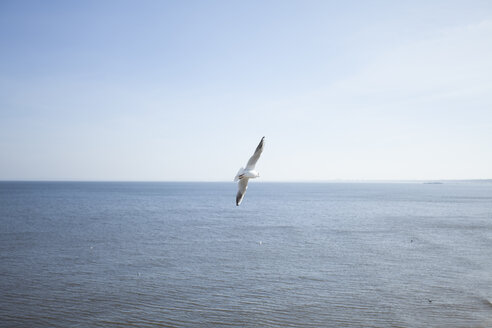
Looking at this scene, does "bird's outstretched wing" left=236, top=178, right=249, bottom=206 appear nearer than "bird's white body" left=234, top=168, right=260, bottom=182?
No

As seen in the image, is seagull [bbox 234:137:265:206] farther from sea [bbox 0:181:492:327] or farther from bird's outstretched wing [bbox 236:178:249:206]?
sea [bbox 0:181:492:327]

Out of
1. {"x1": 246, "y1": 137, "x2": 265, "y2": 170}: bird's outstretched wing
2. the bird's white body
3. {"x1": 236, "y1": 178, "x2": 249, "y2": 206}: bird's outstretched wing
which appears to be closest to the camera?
the bird's white body

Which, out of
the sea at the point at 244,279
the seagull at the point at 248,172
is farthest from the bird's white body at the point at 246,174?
the sea at the point at 244,279

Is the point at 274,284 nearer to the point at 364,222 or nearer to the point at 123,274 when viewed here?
the point at 123,274

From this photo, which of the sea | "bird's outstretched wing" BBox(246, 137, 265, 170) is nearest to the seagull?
"bird's outstretched wing" BBox(246, 137, 265, 170)

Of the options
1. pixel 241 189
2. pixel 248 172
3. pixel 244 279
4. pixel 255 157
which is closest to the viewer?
pixel 248 172

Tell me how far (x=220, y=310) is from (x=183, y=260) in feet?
45.8

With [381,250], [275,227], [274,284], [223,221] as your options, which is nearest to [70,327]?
[274,284]

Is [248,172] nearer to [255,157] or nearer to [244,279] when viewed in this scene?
[255,157]

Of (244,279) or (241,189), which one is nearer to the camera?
(241,189)

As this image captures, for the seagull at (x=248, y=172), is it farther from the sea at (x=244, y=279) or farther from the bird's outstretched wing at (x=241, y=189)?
the sea at (x=244, y=279)

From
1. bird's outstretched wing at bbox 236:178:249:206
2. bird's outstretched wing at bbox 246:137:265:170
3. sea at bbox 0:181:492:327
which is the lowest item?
sea at bbox 0:181:492:327

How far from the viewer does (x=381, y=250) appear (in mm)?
42750

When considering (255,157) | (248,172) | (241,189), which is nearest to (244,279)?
(241,189)
